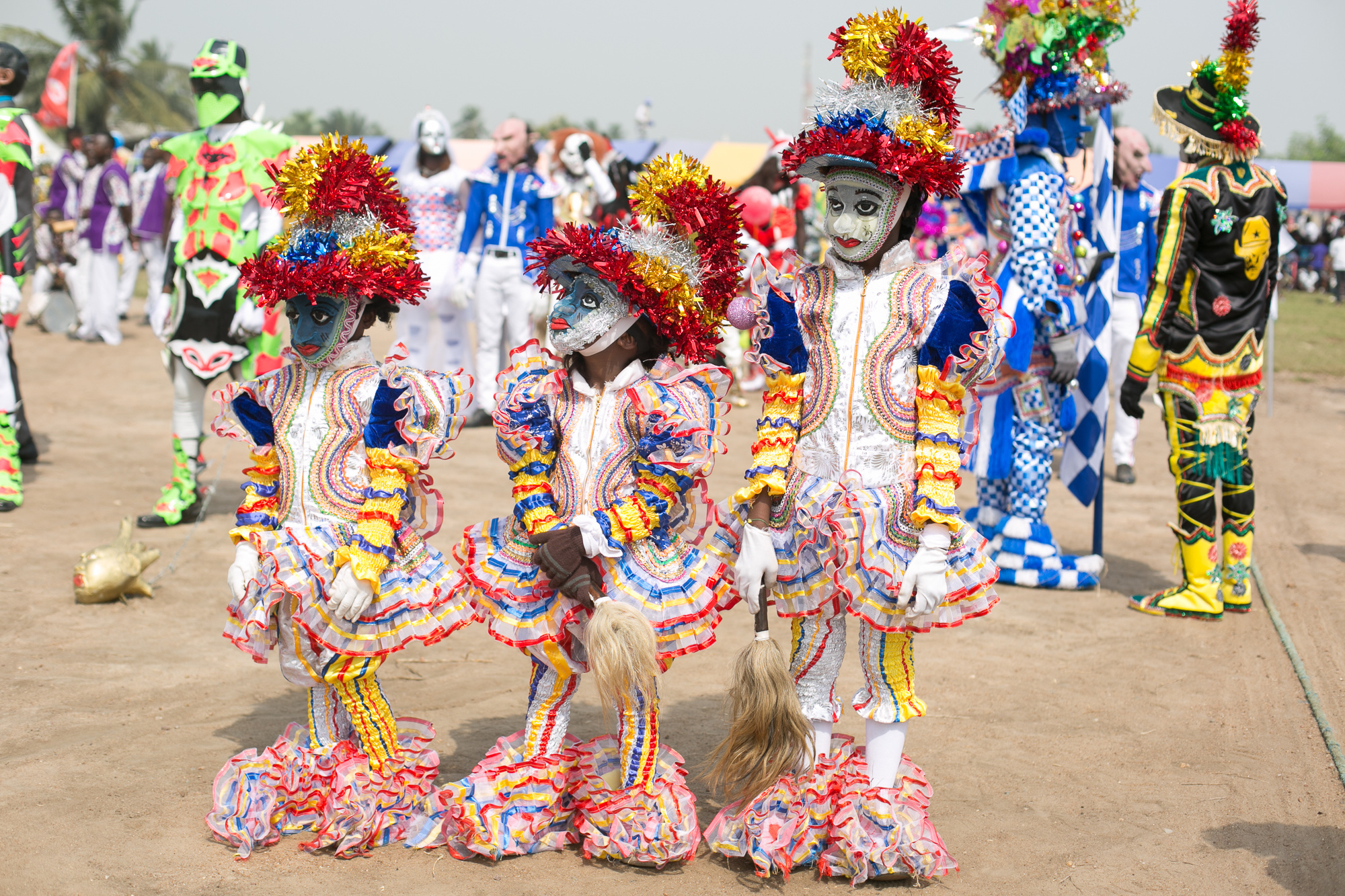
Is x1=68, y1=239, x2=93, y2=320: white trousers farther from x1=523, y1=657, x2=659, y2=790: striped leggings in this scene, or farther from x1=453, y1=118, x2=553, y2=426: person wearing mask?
x1=523, y1=657, x2=659, y2=790: striped leggings

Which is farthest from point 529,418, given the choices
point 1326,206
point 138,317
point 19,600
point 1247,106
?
point 1326,206

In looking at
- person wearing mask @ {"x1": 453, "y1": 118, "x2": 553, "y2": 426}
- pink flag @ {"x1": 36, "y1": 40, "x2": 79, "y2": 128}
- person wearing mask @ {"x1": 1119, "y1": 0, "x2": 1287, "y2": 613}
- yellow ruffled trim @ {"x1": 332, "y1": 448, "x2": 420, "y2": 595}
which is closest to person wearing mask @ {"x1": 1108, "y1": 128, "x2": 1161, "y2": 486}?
person wearing mask @ {"x1": 1119, "y1": 0, "x2": 1287, "y2": 613}

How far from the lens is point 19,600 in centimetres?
600

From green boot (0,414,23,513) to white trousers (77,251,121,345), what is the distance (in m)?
8.39

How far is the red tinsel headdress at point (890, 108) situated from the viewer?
3.45 meters

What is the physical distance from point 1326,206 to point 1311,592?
29705 millimetres

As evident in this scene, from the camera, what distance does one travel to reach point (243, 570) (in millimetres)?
3637

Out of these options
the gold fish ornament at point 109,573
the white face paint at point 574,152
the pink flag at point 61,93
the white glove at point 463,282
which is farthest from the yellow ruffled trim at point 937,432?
the white face paint at point 574,152

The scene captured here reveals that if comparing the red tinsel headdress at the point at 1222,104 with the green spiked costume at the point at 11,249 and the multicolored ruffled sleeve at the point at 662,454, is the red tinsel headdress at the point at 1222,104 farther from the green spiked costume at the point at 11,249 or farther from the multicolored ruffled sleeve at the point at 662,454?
the green spiked costume at the point at 11,249

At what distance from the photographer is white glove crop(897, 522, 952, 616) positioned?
335cm

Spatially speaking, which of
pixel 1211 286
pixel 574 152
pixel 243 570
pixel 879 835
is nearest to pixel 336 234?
pixel 243 570

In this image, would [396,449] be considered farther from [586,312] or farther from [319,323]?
[586,312]

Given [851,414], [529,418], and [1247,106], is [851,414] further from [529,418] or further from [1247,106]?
[1247,106]

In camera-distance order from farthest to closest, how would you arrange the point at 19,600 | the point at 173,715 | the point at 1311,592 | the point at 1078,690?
the point at 1311,592, the point at 19,600, the point at 1078,690, the point at 173,715
